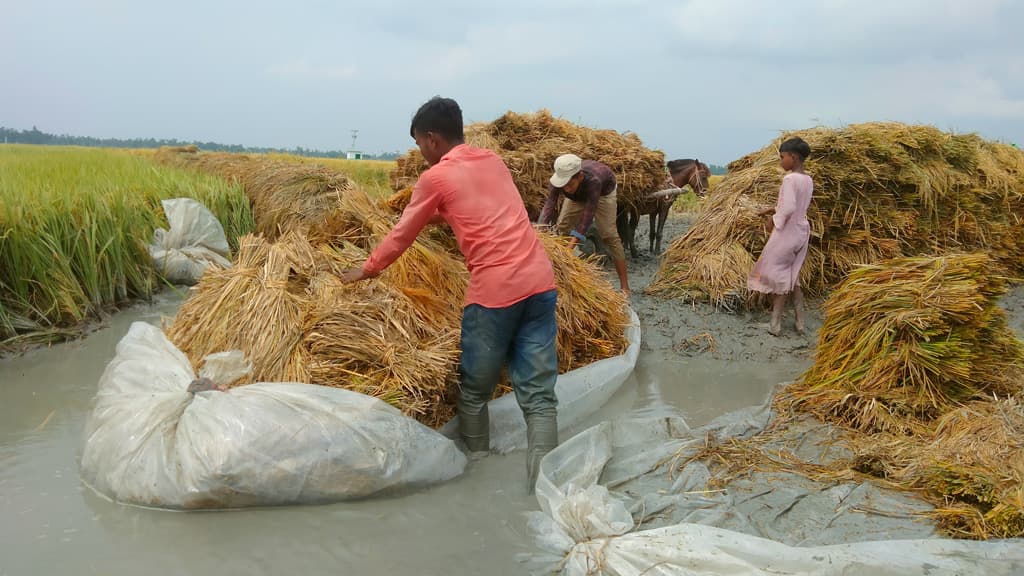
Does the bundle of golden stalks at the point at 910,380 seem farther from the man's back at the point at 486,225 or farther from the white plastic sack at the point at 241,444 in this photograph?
the white plastic sack at the point at 241,444

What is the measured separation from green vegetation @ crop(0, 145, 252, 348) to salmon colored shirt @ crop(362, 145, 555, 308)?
10.3 ft

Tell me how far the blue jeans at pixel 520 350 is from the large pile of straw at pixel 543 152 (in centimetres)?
408

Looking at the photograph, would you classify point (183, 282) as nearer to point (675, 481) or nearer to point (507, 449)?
point (507, 449)

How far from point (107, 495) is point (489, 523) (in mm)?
1451

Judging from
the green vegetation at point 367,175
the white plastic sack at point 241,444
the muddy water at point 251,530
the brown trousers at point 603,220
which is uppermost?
the green vegetation at point 367,175

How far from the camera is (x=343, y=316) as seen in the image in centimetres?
329

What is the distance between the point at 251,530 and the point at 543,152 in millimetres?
5527

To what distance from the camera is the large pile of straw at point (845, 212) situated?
702 cm

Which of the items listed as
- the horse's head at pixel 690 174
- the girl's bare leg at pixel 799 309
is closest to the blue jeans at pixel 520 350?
the girl's bare leg at pixel 799 309

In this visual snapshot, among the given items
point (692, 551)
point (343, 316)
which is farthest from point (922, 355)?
point (343, 316)

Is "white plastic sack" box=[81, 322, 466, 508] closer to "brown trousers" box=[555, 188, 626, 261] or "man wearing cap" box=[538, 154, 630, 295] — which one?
"man wearing cap" box=[538, 154, 630, 295]

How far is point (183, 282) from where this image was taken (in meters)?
6.56

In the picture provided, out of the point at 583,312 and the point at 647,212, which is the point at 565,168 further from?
the point at 647,212

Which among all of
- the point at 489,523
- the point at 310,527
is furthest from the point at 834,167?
the point at 310,527
